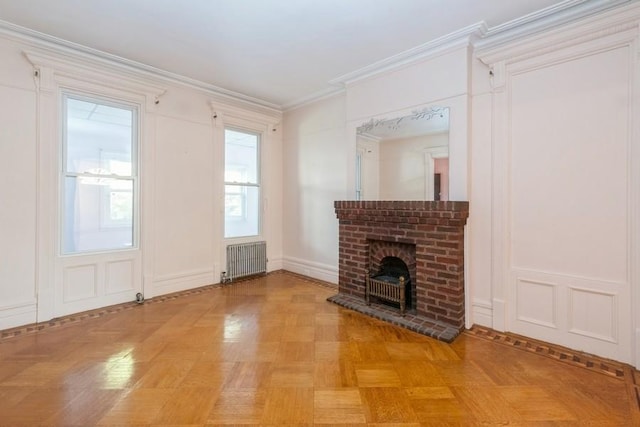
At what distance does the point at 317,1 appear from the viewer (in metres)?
2.45

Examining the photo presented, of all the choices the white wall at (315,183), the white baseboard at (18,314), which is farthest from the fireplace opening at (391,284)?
the white baseboard at (18,314)

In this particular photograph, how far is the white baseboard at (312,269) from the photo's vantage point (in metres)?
4.54

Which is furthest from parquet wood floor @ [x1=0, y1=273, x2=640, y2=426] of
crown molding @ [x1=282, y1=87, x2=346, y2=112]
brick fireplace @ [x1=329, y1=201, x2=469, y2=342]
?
crown molding @ [x1=282, y1=87, x2=346, y2=112]

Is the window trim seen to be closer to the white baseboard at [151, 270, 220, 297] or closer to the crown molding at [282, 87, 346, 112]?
the white baseboard at [151, 270, 220, 297]

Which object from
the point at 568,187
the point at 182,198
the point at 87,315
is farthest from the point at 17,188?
the point at 568,187

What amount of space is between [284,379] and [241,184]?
3304 mm

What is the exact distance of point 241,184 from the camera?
4816 millimetres

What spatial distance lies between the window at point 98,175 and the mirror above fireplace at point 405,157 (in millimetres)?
2881

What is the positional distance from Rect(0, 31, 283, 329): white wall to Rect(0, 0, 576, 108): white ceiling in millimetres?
410

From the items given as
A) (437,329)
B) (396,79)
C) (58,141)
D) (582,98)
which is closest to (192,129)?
(58,141)

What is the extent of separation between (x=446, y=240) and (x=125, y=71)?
4.10 meters

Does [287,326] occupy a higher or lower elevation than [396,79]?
lower

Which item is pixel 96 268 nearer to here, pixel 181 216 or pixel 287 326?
pixel 181 216

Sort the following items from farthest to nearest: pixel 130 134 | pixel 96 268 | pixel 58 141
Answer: pixel 130 134, pixel 96 268, pixel 58 141
